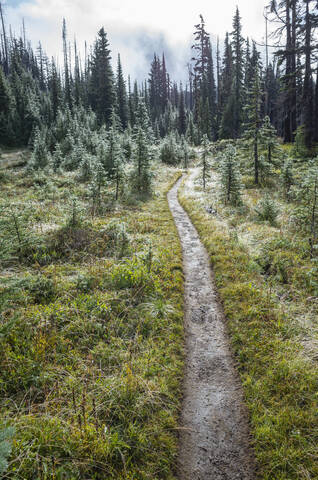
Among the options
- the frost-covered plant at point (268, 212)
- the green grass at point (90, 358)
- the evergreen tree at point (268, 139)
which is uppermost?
the evergreen tree at point (268, 139)

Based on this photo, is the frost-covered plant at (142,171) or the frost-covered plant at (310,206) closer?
the frost-covered plant at (310,206)

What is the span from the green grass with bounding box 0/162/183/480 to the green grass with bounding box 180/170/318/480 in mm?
1330

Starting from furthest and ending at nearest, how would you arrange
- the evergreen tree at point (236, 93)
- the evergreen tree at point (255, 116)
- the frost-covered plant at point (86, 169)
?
the evergreen tree at point (236, 93)
the frost-covered plant at point (86, 169)
the evergreen tree at point (255, 116)

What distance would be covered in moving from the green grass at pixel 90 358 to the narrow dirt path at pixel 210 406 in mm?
238

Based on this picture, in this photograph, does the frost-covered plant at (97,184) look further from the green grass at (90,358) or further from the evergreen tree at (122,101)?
the evergreen tree at (122,101)

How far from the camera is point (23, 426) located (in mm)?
3482

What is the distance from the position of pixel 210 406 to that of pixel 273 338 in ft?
6.92

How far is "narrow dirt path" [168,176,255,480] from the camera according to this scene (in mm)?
3582

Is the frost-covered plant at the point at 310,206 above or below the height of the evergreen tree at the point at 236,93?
below

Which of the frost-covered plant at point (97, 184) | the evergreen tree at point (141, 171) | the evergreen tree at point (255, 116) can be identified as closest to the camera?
the frost-covered plant at point (97, 184)

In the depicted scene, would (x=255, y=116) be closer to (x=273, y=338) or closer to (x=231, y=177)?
(x=231, y=177)

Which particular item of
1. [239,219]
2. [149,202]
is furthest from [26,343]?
[149,202]

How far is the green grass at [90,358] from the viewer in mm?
3396

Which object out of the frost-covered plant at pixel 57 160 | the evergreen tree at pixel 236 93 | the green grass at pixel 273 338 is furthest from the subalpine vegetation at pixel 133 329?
the evergreen tree at pixel 236 93
